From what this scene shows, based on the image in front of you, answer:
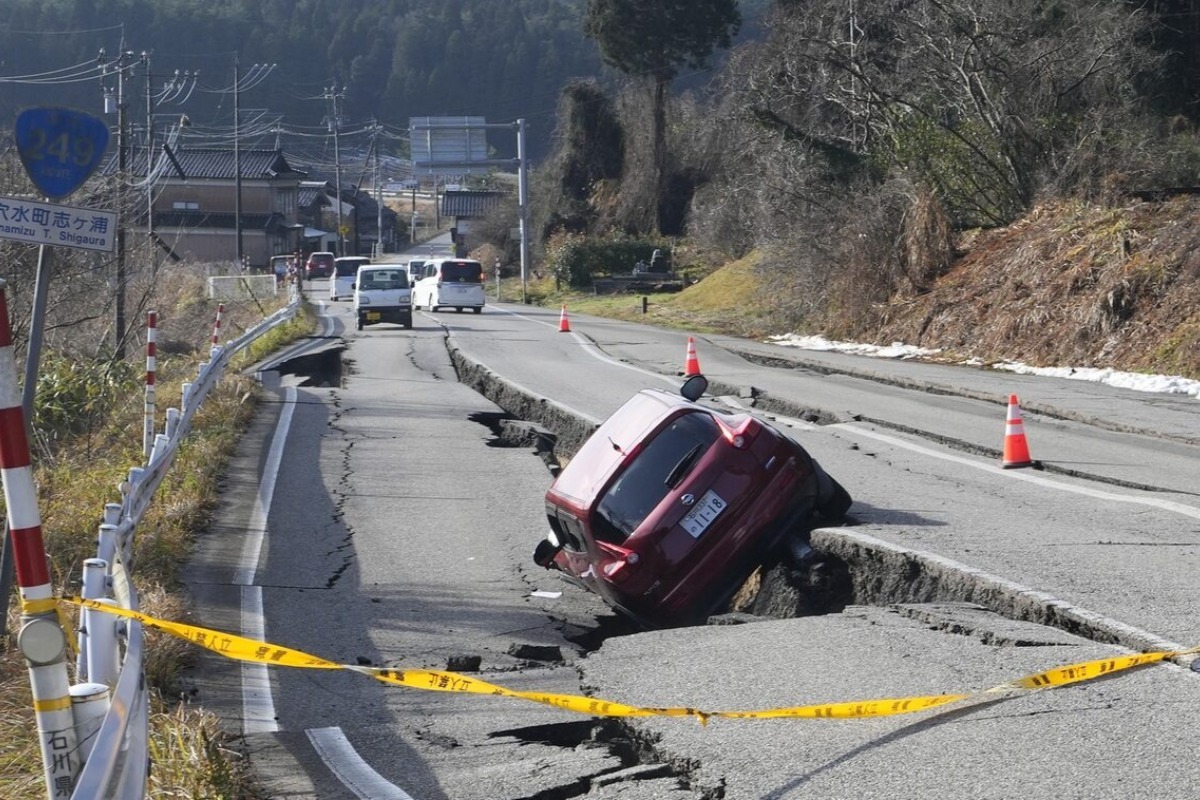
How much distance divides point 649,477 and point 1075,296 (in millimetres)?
16534

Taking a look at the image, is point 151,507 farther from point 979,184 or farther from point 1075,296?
point 979,184

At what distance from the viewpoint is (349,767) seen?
5.57m

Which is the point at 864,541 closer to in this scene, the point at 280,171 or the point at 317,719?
the point at 317,719

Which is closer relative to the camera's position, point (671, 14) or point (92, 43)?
point (671, 14)

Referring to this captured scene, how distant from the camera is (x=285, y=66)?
119 metres

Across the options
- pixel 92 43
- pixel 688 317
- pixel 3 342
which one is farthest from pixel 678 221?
pixel 3 342

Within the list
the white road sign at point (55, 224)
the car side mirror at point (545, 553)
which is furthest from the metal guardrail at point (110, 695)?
the car side mirror at point (545, 553)

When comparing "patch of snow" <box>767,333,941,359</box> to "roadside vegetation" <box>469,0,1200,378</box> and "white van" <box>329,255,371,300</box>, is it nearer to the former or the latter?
"roadside vegetation" <box>469,0,1200,378</box>

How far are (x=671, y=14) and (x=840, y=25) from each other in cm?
2420

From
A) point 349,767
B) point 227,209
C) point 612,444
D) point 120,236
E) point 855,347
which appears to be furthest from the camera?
point 227,209

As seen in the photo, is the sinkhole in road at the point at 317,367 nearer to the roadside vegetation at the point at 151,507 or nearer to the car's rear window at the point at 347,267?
the roadside vegetation at the point at 151,507

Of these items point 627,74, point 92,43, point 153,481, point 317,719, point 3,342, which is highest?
point 92,43

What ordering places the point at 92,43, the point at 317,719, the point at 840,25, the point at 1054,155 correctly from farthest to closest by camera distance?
the point at 92,43 < the point at 840,25 < the point at 1054,155 < the point at 317,719

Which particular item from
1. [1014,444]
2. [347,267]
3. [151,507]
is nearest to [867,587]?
[1014,444]
